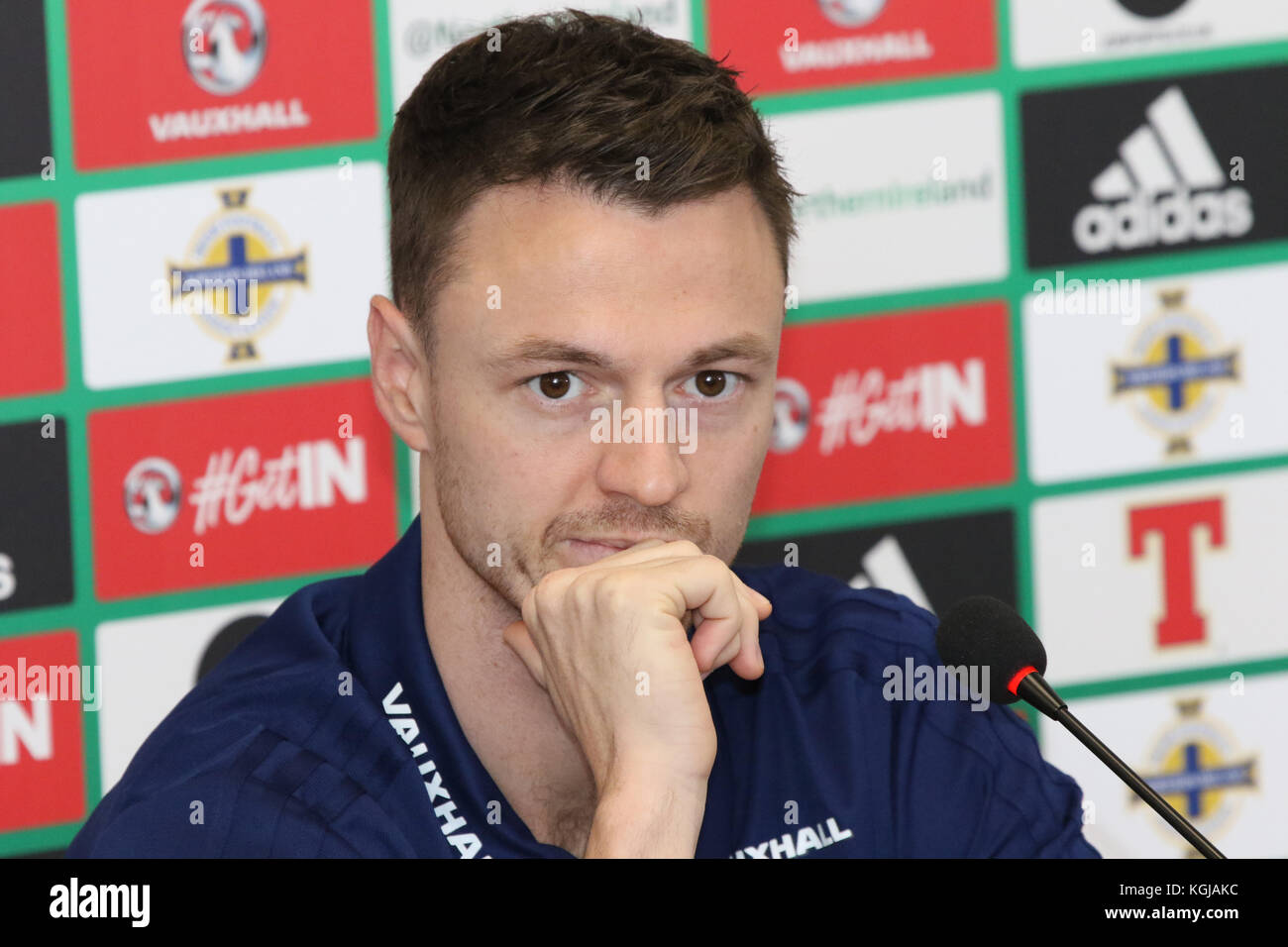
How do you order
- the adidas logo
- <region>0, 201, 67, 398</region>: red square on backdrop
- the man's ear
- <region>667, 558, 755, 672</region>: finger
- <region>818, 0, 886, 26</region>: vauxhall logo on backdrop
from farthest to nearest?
the adidas logo, <region>818, 0, 886, 26</region>: vauxhall logo on backdrop, <region>0, 201, 67, 398</region>: red square on backdrop, the man's ear, <region>667, 558, 755, 672</region>: finger

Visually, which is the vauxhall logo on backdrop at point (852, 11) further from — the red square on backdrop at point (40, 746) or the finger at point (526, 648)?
the red square on backdrop at point (40, 746)

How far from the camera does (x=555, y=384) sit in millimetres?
1433

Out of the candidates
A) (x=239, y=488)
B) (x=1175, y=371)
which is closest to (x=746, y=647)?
(x=239, y=488)

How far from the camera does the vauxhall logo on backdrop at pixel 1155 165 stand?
7.85 ft

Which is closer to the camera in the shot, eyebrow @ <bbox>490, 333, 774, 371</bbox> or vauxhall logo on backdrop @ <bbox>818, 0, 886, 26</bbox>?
eyebrow @ <bbox>490, 333, 774, 371</bbox>

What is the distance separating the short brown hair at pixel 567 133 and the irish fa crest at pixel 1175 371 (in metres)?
1.09

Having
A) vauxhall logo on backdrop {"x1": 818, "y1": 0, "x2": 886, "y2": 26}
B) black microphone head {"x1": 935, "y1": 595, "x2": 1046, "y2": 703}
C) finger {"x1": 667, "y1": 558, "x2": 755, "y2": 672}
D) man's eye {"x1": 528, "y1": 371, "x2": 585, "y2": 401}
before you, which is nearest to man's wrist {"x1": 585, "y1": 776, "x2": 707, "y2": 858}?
finger {"x1": 667, "y1": 558, "x2": 755, "y2": 672}

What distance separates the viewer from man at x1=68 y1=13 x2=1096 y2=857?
1.30 m

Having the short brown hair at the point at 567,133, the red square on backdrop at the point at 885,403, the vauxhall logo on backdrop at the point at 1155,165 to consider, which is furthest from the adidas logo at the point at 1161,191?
the short brown hair at the point at 567,133

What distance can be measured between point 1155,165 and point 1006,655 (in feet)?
4.96

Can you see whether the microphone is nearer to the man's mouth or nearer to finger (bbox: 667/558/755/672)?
finger (bbox: 667/558/755/672)

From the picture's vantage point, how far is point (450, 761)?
1442 mm

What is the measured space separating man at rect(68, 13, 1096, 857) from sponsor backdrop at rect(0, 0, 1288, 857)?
632mm
